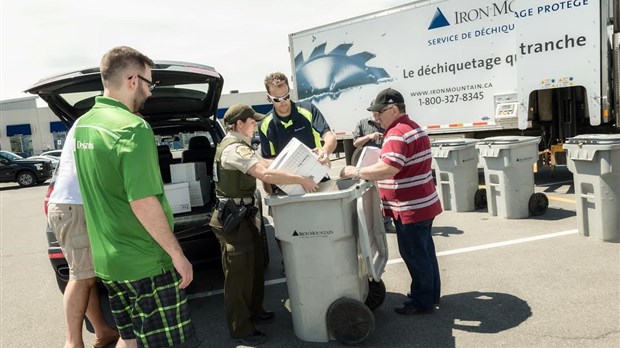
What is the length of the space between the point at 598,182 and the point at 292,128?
3373 mm

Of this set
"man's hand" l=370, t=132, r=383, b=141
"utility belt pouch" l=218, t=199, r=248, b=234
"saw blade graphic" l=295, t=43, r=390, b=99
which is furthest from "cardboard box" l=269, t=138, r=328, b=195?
"saw blade graphic" l=295, t=43, r=390, b=99

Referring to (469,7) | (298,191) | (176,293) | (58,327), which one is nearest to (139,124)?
(176,293)

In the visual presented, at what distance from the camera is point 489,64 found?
8562 millimetres

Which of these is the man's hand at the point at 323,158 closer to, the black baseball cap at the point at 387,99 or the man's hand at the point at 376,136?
the black baseball cap at the point at 387,99

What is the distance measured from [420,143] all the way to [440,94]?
20.0ft

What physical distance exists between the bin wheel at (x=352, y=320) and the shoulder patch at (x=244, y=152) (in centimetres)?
118

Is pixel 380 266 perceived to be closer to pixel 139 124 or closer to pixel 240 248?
pixel 240 248

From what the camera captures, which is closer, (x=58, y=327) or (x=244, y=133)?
(x=244, y=133)

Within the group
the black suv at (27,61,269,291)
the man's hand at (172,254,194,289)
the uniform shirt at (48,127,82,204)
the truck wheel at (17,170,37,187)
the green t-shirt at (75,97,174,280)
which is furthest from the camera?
the truck wheel at (17,170,37,187)

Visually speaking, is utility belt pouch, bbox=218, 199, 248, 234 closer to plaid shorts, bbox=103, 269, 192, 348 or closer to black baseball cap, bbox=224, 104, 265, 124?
black baseball cap, bbox=224, 104, 265, 124

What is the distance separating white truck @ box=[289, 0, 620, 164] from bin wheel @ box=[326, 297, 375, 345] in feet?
20.7

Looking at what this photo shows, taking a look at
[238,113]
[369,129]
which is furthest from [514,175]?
[238,113]

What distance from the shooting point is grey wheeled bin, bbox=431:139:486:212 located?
7191 millimetres

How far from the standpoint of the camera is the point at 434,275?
3867 millimetres
